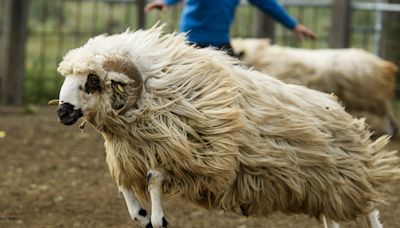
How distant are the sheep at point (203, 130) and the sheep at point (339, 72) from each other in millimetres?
4936

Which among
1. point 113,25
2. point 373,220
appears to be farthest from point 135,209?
point 113,25

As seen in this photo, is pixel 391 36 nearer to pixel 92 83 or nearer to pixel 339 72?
pixel 339 72

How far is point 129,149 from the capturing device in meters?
5.32

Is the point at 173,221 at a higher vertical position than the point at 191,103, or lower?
lower

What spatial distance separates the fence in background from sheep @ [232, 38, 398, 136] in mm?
1888

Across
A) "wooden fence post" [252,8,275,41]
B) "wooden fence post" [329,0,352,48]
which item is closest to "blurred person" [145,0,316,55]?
"wooden fence post" [252,8,275,41]

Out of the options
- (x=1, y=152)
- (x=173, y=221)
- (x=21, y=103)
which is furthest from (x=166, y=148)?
(x=21, y=103)

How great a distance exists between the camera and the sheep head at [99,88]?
5.18m

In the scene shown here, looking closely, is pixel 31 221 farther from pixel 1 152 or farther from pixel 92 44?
pixel 1 152

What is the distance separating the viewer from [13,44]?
12297 millimetres

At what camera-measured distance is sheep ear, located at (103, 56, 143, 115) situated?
17.1 ft

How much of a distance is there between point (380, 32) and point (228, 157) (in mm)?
9415

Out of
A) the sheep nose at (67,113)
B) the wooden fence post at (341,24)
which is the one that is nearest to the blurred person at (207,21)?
the sheep nose at (67,113)

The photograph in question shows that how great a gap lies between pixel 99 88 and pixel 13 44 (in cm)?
731
